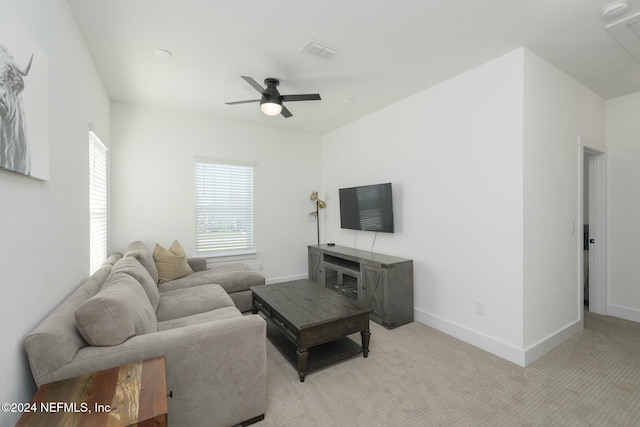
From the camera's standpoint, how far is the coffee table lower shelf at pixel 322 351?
244 centimetres

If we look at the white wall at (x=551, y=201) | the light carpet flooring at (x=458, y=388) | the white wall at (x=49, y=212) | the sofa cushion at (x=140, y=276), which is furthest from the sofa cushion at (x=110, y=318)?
the white wall at (x=551, y=201)

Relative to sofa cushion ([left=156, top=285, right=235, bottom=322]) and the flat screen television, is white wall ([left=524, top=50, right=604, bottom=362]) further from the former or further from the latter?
sofa cushion ([left=156, top=285, right=235, bottom=322])

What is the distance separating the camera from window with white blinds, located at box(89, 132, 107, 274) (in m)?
2.70

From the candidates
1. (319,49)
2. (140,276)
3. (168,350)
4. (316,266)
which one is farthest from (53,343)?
(316,266)

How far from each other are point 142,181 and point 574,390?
505cm

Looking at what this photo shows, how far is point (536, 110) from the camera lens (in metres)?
2.61

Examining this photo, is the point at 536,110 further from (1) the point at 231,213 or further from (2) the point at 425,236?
(1) the point at 231,213

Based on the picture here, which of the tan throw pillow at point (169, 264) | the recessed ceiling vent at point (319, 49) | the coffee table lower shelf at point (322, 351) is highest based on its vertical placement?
the recessed ceiling vent at point (319, 49)

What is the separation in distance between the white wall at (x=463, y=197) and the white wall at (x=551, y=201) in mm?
109

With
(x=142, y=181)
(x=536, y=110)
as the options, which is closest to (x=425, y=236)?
(x=536, y=110)

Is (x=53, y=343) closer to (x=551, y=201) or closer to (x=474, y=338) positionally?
(x=474, y=338)

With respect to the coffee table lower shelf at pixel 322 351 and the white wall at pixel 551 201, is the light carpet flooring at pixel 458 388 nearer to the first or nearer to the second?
the coffee table lower shelf at pixel 322 351

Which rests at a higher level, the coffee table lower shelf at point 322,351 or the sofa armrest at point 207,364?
the sofa armrest at point 207,364

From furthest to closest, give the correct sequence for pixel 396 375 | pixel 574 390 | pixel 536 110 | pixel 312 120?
pixel 312 120 < pixel 536 110 < pixel 396 375 < pixel 574 390
